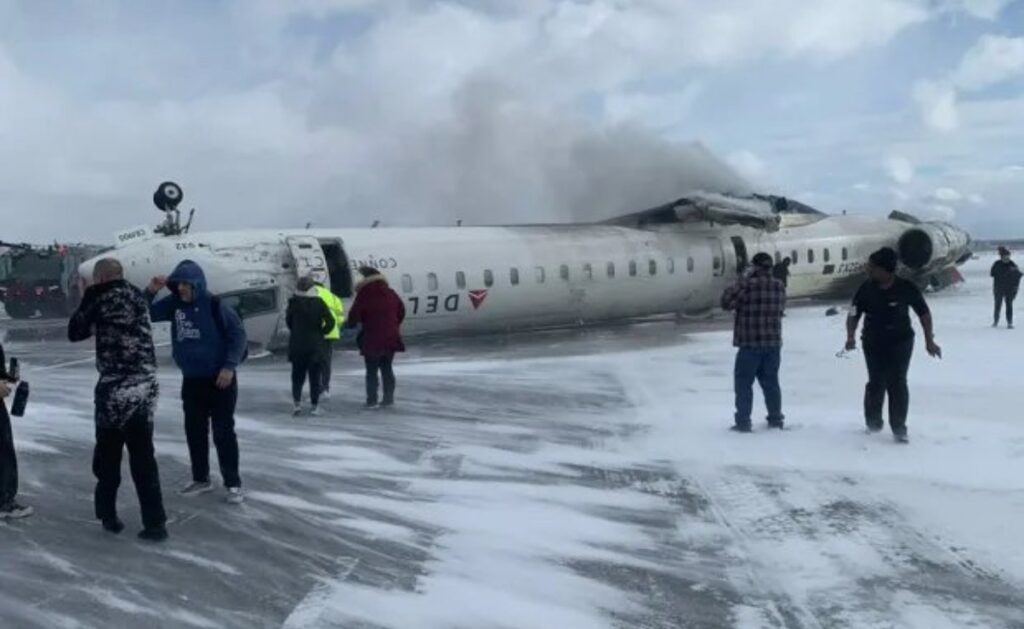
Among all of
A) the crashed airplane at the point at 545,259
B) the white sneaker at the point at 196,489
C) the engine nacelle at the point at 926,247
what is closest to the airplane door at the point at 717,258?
the crashed airplane at the point at 545,259

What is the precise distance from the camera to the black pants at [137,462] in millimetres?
6383

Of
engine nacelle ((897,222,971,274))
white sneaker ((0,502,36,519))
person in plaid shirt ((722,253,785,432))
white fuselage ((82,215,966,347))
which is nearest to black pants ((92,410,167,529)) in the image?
white sneaker ((0,502,36,519))

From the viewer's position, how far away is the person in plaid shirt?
32.4 feet

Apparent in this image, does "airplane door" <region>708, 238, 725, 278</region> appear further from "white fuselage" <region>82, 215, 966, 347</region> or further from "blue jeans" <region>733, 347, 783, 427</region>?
"blue jeans" <region>733, 347, 783, 427</region>

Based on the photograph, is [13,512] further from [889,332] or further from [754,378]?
[889,332]

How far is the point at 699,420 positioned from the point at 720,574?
4.92 metres

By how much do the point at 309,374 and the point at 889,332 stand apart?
6136 mm

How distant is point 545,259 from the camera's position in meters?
21.1

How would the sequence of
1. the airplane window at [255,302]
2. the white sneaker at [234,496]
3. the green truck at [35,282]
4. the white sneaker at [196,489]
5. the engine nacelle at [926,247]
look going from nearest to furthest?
1. the white sneaker at [234,496]
2. the white sneaker at [196,489]
3. the airplane window at [255,302]
4. the engine nacelle at [926,247]
5. the green truck at [35,282]

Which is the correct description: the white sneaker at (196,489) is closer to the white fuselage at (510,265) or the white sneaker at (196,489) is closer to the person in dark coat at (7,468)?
the person in dark coat at (7,468)

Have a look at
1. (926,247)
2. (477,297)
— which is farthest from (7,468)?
(926,247)

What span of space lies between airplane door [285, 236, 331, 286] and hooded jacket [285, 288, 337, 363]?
20.5 feet

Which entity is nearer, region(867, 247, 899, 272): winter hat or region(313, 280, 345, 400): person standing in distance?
region(867, 247, 899, 272): winter hat

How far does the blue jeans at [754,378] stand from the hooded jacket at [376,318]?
13.5 ft
